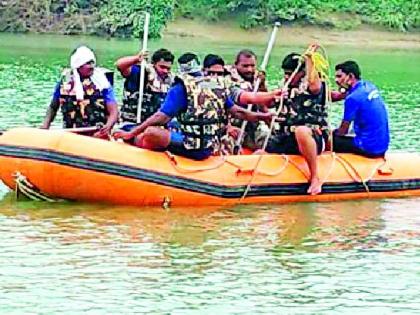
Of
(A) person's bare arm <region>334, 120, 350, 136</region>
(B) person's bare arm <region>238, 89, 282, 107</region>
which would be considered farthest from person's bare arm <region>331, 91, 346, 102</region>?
(B) person's bare arm <region>238, 89, 282, 107</region>

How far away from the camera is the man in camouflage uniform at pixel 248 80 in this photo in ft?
39.2

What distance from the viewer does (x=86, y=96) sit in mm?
11336

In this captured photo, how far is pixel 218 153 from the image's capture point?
11023 millimetres

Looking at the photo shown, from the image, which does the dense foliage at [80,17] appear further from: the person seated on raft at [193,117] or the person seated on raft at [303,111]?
the person seated on raft at [193,117]

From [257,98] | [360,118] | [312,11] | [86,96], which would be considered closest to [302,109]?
[257,98]

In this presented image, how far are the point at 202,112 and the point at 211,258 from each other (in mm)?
2089

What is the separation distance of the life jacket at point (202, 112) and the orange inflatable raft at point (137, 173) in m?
0.18

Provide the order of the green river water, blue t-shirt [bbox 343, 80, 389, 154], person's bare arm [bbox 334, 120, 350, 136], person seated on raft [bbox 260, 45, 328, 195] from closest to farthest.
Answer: the green river water, person seated on raft [bbox 260, 45, 328, 195], blue t-shirt [bbox 343, 80, 389, 154], person's bare arm [bbox 334, 120, 350, 136]

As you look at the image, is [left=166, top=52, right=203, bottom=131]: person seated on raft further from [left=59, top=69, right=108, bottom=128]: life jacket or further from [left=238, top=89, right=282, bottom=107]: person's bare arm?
[left=59, top=69, right=108, bottom=128]: life jacket

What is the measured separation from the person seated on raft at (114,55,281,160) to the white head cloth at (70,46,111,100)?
2.01 ft

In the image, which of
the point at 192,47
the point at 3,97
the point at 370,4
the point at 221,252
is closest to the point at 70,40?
the point at 192,47

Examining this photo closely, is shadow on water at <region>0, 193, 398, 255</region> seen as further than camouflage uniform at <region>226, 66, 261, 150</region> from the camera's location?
No

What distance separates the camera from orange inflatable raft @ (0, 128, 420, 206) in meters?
10.4

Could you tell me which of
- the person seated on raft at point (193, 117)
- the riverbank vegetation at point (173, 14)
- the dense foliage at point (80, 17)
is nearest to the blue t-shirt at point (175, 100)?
the person seated on raft at point (193, 117)
